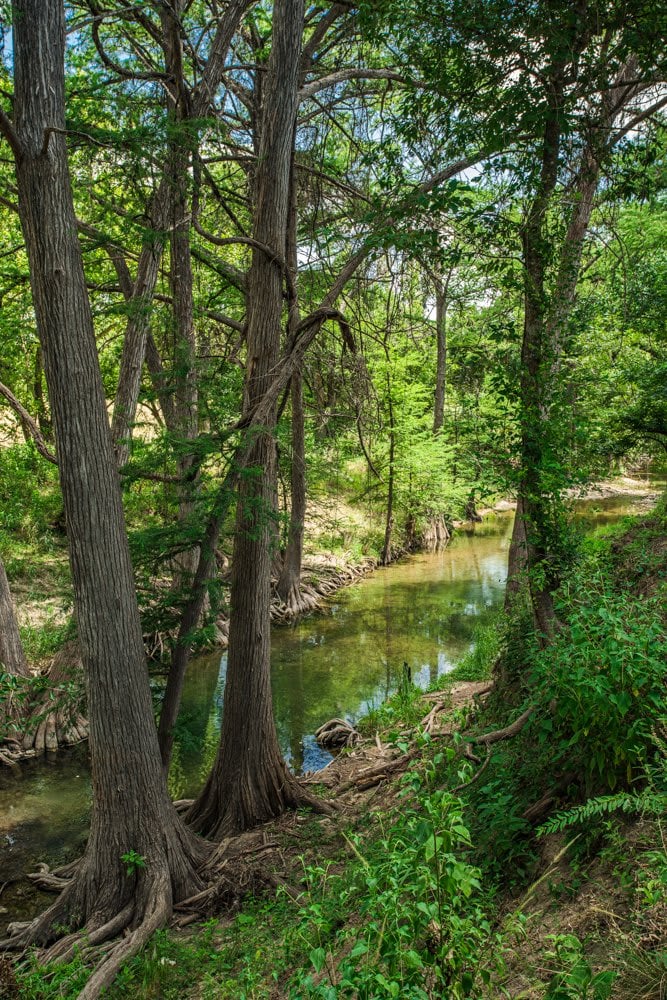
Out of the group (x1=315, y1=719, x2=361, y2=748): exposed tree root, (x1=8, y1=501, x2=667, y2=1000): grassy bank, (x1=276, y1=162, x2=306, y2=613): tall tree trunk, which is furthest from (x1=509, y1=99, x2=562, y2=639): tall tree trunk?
(x1=276, y1=162, x2=306, y2=613): tall tree trunk

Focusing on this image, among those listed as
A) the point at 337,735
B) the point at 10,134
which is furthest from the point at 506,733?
the point at 10,134

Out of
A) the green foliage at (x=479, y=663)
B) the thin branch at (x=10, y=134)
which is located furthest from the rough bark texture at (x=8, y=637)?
the green foliage at (x=479, y=663)

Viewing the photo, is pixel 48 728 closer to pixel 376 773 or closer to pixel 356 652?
pixel 376 773

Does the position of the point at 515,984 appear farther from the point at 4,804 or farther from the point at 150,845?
the point at 4,804

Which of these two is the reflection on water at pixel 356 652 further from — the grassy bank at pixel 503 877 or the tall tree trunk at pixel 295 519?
the grassy bank at pixel 503 877

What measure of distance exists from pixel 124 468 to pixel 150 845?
3.16 m

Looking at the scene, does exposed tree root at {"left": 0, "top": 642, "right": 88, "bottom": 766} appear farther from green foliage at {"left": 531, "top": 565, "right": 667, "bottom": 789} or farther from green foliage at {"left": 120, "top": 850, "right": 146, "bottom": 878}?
green foliage at {"left": 531, "top": 565, "right": 667, "bottom": 789}

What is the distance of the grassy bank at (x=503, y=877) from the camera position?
2346 millimetres

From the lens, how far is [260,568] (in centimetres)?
661

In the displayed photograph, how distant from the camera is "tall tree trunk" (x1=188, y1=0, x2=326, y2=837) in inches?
253

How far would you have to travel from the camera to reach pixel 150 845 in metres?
5.31

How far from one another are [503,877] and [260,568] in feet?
12.0

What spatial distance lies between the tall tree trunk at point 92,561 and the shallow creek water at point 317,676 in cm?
95

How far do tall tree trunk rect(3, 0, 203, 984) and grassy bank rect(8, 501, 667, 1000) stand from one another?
59cm
